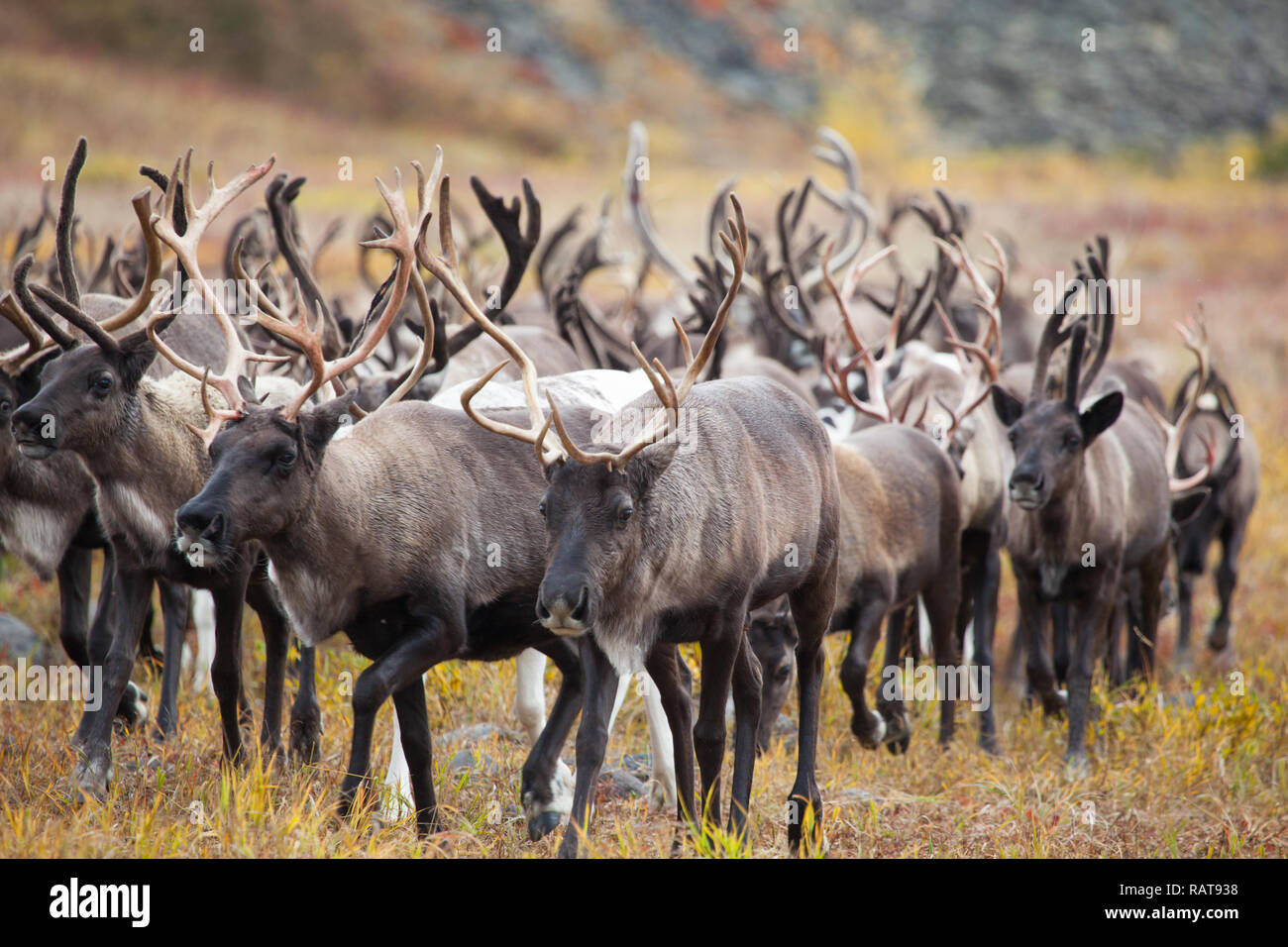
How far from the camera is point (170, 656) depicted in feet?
22.5

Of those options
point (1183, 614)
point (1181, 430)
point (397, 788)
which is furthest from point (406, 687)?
point (1183, 614)

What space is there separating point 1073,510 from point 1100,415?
0.53m

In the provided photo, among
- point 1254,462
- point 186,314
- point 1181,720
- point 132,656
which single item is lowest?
point 1181,720

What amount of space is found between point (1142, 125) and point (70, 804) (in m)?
48.2

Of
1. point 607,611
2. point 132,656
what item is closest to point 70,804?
point 132,656

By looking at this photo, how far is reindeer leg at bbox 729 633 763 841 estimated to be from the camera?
17.6ft

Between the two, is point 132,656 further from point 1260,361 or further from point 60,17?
point 60,17

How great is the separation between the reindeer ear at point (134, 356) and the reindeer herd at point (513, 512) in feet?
0.05

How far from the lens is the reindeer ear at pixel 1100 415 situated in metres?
7.61

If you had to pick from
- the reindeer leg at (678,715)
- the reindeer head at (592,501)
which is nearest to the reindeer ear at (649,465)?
the reindeer head at (592,501)

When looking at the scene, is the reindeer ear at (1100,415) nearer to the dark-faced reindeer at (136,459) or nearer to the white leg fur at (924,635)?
the white leg fur at (924,635)

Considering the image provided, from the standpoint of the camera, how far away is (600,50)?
51562 millimetres

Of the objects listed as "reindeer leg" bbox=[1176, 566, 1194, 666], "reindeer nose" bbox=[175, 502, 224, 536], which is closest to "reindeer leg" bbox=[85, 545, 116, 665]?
"reindeer nose" bbox=[175, 502, 224, 536]
